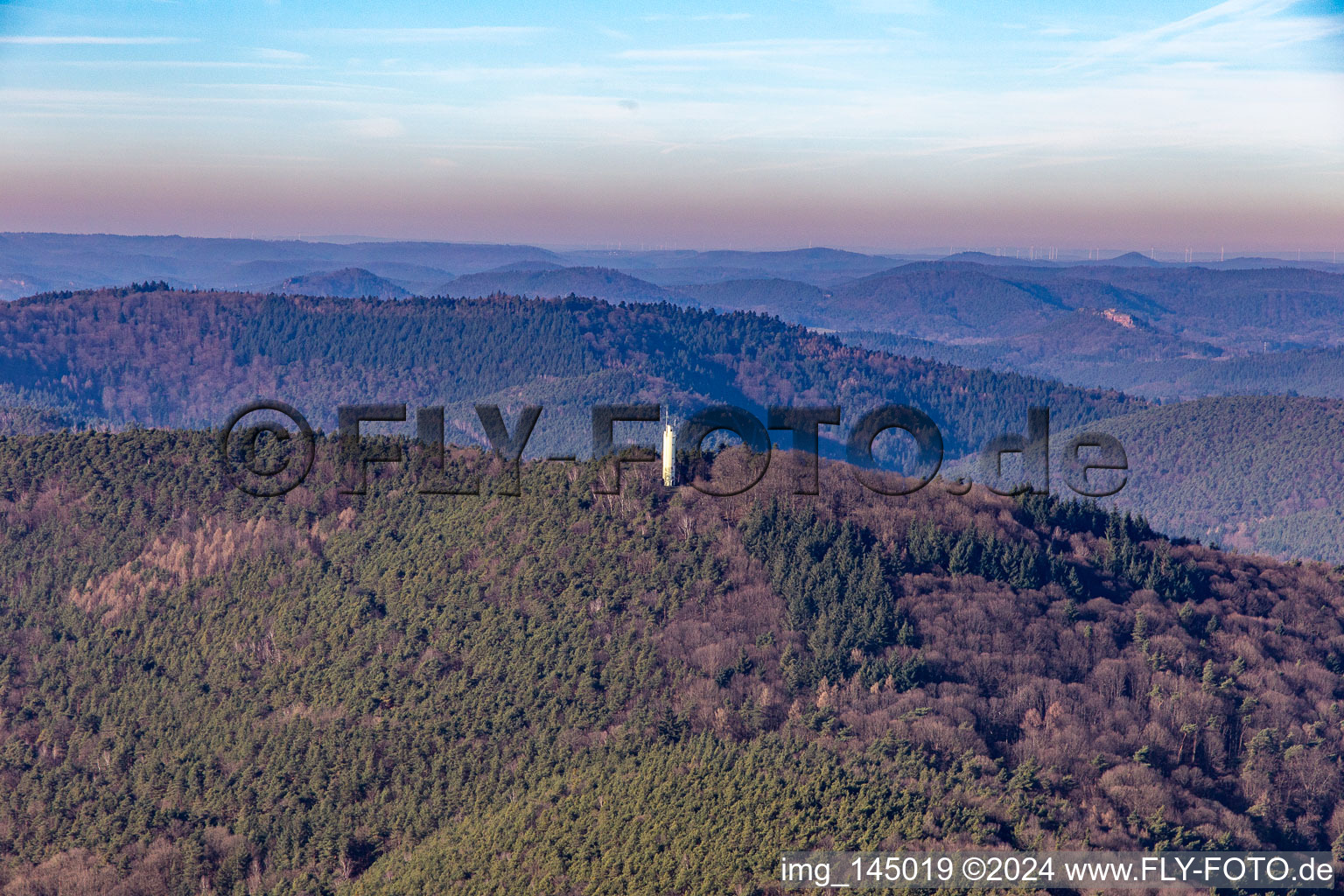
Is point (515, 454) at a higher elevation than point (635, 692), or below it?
higher

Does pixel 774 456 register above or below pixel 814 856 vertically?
above

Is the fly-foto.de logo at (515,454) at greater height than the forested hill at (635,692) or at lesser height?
greater

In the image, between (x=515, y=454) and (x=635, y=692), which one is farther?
(x=515, y=454)

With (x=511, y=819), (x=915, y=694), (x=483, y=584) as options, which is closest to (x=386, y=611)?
(x=483, y=584)

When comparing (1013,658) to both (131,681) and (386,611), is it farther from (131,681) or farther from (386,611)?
(131,681)

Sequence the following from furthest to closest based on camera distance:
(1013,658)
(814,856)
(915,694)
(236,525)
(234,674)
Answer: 1. (236,525)
2. (234,674)
3. (1013,658)
4. (915,694)
5. (814,856)

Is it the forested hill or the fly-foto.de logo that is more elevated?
the fly-foto.de logo

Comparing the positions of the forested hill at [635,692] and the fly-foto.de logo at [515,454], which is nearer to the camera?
the forested hill at [635,692]

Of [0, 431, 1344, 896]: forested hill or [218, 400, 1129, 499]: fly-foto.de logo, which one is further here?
[218, 400, 1129, 499]: fly-foto.de logo
